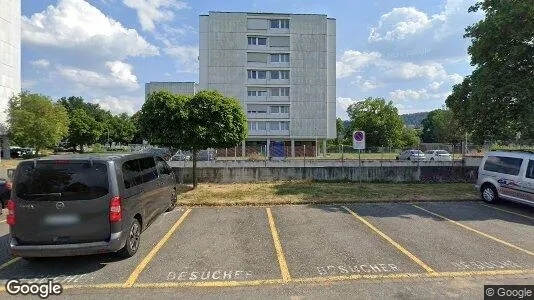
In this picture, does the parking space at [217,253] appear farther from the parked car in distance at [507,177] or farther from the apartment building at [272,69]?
the apartment building at [272,69]

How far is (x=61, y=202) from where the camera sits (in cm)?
536

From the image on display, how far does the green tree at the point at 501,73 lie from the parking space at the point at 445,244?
24.2ft

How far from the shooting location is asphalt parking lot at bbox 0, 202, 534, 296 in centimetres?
516

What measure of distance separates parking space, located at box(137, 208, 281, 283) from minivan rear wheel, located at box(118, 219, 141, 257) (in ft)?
1.47

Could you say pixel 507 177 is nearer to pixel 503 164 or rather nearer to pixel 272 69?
pixel 503 164

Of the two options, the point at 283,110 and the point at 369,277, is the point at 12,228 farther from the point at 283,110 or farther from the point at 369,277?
the point at 283,110

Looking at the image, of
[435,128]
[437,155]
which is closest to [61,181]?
[437,155]

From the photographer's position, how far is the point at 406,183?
16.0m

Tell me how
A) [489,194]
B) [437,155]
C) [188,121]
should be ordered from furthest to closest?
1. [437,155]
2. [188,121]
3. [489,194]

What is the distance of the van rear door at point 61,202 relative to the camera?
5.35 metres

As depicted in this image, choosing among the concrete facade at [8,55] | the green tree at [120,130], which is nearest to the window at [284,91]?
the concrete facade at [8,55]

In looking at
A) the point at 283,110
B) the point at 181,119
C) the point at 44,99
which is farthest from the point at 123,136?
the point at 181,119

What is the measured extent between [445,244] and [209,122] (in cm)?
922

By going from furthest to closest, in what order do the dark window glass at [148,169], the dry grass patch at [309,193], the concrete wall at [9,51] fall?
1. the concrete wall at [9,51]
2. the dry grass patch at [309,193]
3. the dark window glass at [148,169]
